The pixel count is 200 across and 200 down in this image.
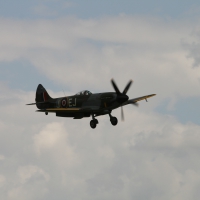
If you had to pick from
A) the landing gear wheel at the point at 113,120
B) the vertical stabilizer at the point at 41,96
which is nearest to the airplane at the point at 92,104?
the landing gear wheel at the point at 113,120

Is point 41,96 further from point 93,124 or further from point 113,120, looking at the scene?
point 113,120

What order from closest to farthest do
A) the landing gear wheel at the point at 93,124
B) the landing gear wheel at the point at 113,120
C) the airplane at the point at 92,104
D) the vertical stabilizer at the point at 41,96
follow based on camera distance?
the airplane at the point at 92,104 → the landing gear wheel at the point at 93,124 → the landing gear wheel at the point at 113,120 → the vertical stabilizer at the point at 41,96

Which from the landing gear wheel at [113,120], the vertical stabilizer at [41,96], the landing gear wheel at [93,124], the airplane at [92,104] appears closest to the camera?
the airplane at [92,104]

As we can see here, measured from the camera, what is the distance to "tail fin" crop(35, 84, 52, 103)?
55.6m

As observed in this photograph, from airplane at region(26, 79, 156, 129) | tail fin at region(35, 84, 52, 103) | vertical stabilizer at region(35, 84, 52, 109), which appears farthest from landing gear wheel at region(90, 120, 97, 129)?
tail fin at region(35, 84, 52, 103)

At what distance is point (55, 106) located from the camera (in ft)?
174

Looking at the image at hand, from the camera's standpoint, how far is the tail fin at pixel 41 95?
5556cm

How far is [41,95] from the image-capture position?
56.9m

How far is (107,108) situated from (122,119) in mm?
1642

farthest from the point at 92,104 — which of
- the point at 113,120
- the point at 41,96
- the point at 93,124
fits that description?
the point at 41,96

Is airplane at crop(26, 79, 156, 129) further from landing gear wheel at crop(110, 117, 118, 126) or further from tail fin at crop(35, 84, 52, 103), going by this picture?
tail fin at crop(35, 84, 52, 103)

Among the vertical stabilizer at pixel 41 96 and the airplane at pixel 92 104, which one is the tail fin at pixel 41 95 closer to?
the vertical stabilizer at pixel 41 96

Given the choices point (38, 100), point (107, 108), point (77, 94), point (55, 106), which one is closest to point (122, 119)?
point (107, 108)

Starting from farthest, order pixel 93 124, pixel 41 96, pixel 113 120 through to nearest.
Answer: pixel 41 96 → pixel 113 120 → pixel 93 124
